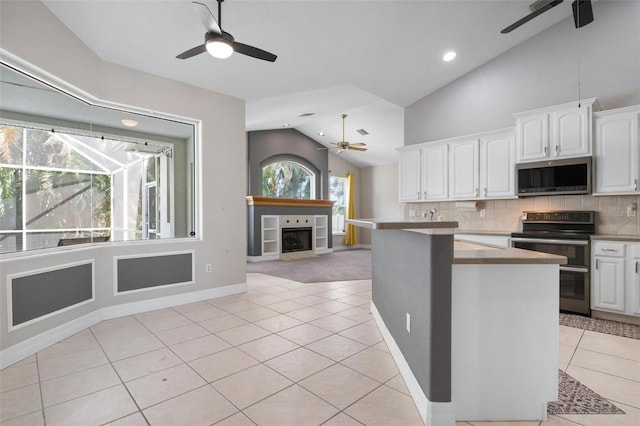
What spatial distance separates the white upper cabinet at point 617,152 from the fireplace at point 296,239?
6.52 m

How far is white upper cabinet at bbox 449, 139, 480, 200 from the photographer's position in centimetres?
474

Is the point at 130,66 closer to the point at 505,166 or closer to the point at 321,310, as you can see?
the point at 321,310

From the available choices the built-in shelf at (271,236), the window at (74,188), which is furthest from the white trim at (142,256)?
the built-in shelf at (271,236)

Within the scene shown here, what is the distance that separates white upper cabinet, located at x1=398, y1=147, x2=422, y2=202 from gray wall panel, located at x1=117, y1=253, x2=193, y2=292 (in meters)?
3.79

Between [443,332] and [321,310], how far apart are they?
228cm

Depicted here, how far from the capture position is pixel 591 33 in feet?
12.6

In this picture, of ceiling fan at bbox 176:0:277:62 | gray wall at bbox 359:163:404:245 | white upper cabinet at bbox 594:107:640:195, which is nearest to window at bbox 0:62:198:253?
ceiling fan at bbox 176:0:277:62

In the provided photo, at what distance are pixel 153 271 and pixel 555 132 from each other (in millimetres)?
5308

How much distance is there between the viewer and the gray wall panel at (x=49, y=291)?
2.54 meters

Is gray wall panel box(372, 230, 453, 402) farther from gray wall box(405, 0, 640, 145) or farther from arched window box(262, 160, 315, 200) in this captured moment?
arched window box(262, 160, 315, 200)

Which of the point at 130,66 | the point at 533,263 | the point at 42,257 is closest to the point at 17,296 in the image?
the point at 42,257

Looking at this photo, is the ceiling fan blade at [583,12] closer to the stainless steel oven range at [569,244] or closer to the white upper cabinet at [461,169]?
the white upper cabinet at [461,169]

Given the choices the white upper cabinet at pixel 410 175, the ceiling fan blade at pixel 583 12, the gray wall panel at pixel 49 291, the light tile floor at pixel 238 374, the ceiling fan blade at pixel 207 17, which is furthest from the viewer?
the white upper cabinet at pixel 410 175

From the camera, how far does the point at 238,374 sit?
229 cm
